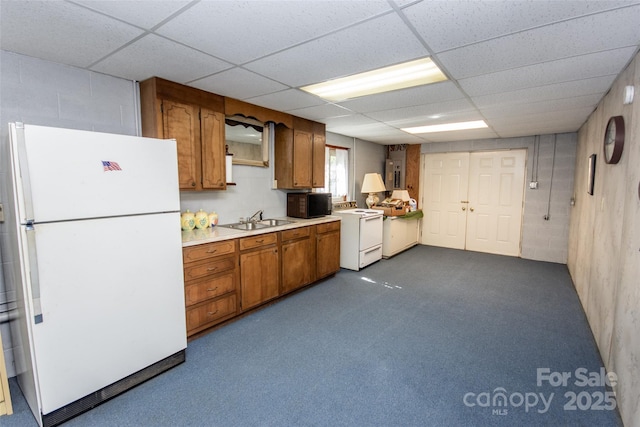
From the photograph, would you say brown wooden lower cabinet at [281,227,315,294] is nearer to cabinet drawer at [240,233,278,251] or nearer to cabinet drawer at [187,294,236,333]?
cabinet drawer at [240,233,278,251]

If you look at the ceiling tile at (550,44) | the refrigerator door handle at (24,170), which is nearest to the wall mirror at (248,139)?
the refrigerator door handle at (24,170)

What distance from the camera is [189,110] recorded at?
8.93ft

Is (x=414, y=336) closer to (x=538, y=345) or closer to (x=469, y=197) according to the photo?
(x=538, y=345)

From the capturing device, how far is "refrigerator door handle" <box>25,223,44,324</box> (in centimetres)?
157

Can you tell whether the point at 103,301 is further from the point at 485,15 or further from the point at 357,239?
the point at 357,239

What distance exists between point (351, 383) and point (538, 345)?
1717 millimetres

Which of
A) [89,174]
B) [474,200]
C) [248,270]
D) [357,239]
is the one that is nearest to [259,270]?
[248,270]

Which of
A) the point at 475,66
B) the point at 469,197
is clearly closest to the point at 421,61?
the point at 475,66

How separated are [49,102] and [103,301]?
1.53m

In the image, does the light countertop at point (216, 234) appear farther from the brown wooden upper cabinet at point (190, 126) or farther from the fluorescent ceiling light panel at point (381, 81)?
the fluorescent ceiling light panel at point (381, 81)

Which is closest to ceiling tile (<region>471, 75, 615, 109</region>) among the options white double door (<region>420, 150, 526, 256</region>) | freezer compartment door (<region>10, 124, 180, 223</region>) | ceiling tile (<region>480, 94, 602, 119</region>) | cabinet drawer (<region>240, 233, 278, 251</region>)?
ceiling tile (<region>480, 94, 602, 119</region>)

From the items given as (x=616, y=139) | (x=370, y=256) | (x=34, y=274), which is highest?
(x=616, y=139)

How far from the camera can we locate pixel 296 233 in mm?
3572

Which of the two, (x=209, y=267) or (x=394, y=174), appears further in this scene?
(x=394, y=174)
